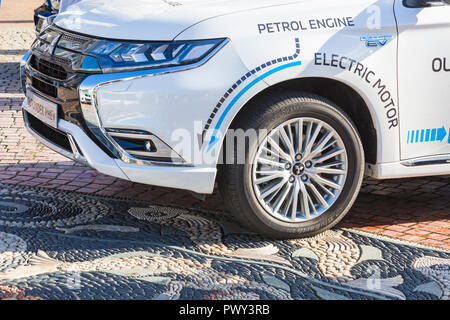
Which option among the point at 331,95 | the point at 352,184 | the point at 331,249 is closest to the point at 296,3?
the point at 331,95

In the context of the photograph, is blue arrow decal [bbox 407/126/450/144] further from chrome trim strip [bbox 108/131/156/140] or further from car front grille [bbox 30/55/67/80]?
car front grille [bbox 30/55/67/80]

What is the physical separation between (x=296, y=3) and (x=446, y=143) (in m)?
1.36

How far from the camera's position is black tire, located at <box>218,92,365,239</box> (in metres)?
4.52

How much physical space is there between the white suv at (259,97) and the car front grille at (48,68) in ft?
0.05

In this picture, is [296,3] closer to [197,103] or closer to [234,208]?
[197,103]

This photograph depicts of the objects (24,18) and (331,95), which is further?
(24,18)

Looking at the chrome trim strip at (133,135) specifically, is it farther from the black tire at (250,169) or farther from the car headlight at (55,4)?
the car headlight at (55,4)

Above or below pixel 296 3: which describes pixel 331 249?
below

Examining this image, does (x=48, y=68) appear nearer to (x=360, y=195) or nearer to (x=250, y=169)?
(x=250, y=169)

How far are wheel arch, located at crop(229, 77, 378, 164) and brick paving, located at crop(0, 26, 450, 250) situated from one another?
572 mm

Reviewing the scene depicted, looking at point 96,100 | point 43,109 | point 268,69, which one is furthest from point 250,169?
point 43,109

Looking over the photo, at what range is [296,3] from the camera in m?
4.61
